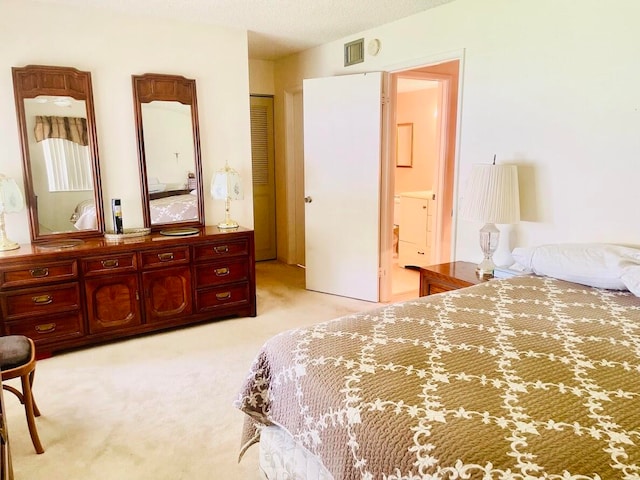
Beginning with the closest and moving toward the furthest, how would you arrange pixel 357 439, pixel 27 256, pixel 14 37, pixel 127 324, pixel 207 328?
pixel 357 439 < pixel 27 256 < pixel 14 37 < pixel 127 324 < pixel 207 328

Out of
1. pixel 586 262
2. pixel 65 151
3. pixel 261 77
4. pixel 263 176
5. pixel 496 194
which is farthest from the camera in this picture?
pixel 263 176

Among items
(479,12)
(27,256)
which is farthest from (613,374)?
(27,256)

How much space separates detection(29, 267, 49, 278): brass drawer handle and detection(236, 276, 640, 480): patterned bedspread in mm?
1870

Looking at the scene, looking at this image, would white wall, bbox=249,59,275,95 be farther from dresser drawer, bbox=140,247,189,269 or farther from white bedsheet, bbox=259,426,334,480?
white bedsheet, bbox=259,426,334,480

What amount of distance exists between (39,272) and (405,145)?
15.1 ft

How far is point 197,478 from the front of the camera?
1.85 metres

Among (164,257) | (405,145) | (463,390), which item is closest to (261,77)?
(405,145)

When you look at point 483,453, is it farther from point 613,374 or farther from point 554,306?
point 554,306

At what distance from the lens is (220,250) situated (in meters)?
3.46

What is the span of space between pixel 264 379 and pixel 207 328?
198 cm

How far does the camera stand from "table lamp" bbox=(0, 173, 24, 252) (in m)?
2.81

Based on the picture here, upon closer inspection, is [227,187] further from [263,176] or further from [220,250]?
[263,176]

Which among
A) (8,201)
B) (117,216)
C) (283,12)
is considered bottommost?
(117,216)

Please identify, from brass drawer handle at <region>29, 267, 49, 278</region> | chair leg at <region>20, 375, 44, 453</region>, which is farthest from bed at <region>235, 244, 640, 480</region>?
brass drawer handle at <region>29, 267, 49, 278</region>
